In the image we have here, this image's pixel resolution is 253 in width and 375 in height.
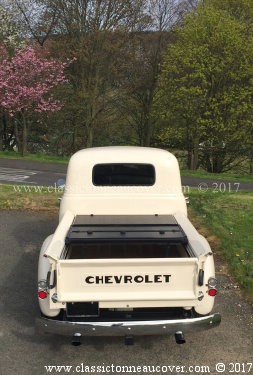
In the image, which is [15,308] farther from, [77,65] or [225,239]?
[77,65]

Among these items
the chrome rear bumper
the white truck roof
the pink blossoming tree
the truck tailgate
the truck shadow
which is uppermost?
the pink blossoming tree

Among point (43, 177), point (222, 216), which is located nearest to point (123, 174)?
point (222, 216)

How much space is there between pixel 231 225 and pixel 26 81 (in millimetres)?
18029

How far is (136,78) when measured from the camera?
86.9 feet

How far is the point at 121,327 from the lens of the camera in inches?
150

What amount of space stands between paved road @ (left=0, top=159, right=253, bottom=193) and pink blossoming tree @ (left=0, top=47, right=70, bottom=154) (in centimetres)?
364

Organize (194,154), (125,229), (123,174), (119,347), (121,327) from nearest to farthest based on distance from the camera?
(121,327) < (119,347) < (125,229) < (123,174) < (194,154)

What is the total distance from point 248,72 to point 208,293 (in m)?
19.3

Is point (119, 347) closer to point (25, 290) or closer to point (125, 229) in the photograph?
point (125, 229)

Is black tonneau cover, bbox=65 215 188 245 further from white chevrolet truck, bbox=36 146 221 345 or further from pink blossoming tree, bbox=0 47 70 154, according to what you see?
pink blossoming tree, bbox=0 47 70 154

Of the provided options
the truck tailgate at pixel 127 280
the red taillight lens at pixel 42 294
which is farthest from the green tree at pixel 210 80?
the red taillight lens at pixel 42 294

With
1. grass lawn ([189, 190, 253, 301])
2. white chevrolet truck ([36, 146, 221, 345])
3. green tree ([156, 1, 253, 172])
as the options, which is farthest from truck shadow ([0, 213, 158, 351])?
green tree ([156, 1, 253, 172])

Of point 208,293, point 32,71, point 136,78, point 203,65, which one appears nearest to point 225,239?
point 208,293

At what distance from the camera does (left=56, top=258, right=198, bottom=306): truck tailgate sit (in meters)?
3.84
